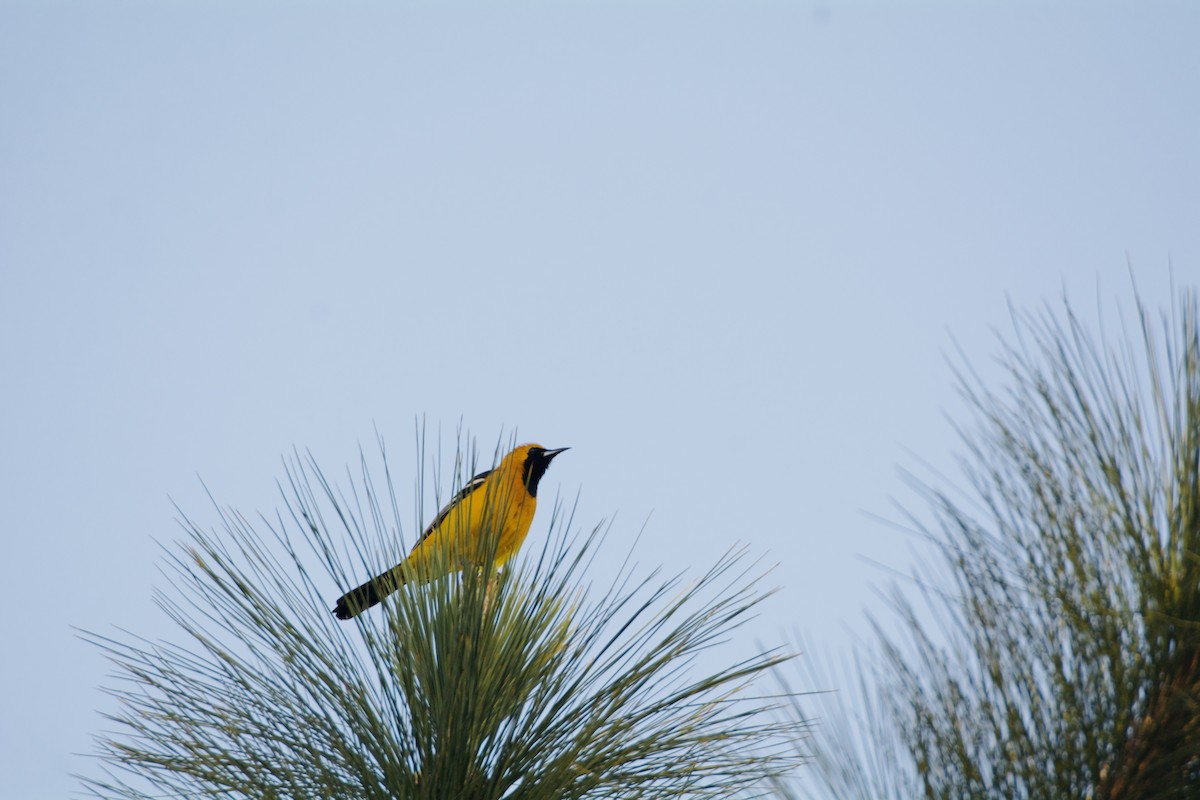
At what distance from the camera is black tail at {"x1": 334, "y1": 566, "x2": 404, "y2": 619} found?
2121 millimetres

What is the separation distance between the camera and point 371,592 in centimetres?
217

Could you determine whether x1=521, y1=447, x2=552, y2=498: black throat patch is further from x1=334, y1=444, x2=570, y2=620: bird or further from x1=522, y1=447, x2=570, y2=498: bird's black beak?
x1=334, y1=444, x2=570, y2=620: bird

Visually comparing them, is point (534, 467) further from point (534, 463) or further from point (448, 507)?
point (448, 507)

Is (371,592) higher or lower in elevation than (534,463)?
lower

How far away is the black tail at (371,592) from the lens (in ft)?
6.96

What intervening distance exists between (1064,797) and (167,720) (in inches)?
65.0

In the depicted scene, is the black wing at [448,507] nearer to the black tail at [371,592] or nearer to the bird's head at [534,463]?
the black tail at [371,592]

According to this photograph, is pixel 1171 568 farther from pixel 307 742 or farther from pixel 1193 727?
pixel 307 742

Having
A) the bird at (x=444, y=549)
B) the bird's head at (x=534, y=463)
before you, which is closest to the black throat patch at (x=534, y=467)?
the bird's head at (x=534, y=463)

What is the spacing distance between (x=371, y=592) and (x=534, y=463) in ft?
10.4

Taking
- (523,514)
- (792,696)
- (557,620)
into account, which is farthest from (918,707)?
(523,514)

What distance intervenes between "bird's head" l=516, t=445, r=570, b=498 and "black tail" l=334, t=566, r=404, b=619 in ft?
9.26

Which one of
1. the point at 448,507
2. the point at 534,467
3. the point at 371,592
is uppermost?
the point at 534,467

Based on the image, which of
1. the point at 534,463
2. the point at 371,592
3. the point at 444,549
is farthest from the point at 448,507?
the point at 534,463
